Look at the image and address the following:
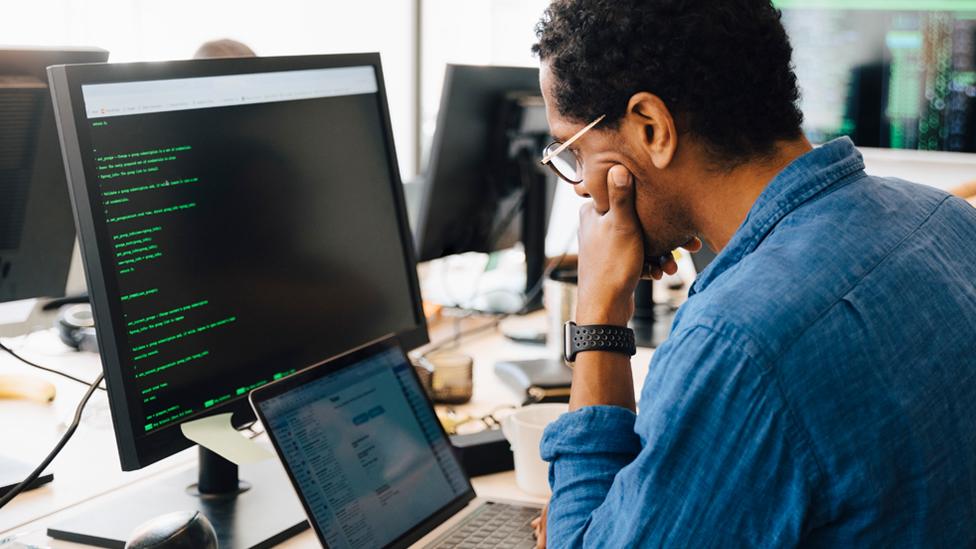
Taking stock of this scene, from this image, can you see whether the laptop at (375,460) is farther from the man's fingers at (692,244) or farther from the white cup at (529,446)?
the man's fingers at (692,244)

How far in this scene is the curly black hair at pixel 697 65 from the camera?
914mm

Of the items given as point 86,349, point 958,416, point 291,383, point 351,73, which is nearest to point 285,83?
point 351,73

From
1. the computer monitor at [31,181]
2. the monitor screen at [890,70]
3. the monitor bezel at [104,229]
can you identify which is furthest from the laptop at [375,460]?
the monitor screen at [890,70]

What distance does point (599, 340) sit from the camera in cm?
107

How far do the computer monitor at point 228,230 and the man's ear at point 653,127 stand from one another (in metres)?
0.42

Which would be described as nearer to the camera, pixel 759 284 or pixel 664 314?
pixel 759 284

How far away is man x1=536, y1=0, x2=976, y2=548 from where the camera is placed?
0.75 m

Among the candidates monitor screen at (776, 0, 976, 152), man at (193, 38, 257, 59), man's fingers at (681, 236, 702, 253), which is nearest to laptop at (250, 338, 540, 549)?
man's fingers at (681, 236, 702, 253)

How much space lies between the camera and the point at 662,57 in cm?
92

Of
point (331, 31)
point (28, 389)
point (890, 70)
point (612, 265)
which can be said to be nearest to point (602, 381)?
point (612, 265)

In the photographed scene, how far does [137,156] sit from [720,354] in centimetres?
60

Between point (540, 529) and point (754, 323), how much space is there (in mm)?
450

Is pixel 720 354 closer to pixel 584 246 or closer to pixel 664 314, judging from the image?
pixel 584 246

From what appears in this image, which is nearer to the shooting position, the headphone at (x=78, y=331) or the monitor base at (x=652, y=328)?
the headphone at (x=78, y=331)
